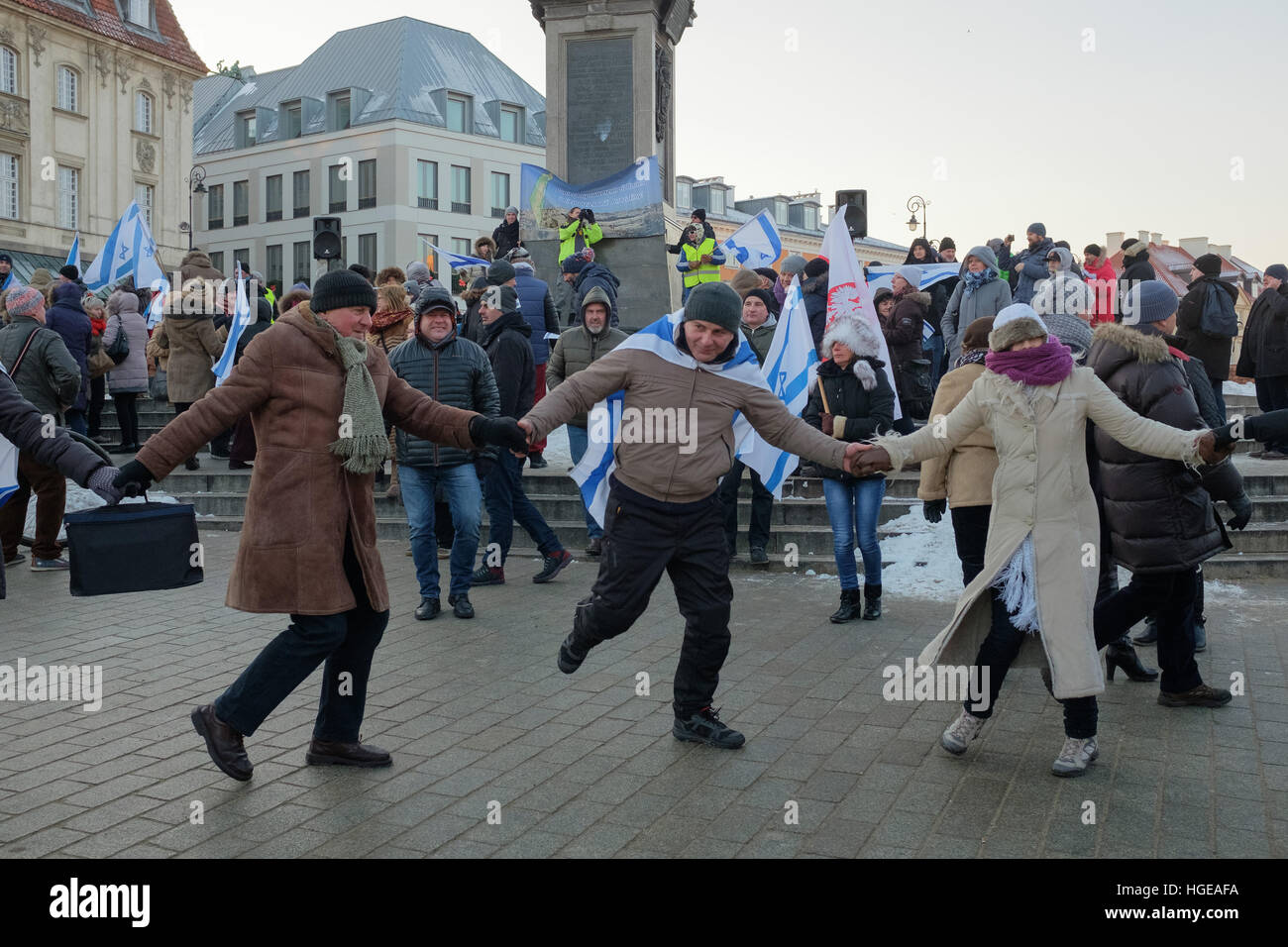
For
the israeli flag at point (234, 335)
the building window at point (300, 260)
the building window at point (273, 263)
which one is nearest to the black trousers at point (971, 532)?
the israeli flag at point (234, 335)

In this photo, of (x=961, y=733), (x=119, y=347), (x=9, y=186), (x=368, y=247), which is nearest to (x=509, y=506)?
(x=961, y=733)

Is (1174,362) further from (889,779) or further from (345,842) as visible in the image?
(345,842)

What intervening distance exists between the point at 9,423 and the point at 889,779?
3733 mm

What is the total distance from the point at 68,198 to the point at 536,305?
36.0 metres

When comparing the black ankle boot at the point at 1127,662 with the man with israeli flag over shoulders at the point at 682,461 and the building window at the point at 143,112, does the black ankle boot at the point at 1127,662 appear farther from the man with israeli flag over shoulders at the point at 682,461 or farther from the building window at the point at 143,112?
the building window at the point at 143,112

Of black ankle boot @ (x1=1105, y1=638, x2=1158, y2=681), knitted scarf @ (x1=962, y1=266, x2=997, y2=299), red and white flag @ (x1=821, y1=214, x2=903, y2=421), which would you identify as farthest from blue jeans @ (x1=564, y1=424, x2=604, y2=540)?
knitted scarf @ (x1=962, y1=266, x2=997, y2=299)

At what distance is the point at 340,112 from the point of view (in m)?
57.6

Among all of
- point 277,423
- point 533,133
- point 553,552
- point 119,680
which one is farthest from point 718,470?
point 533,133

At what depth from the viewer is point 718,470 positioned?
5.35 m

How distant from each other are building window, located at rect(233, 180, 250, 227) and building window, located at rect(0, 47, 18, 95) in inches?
793

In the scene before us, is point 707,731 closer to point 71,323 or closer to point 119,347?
point 71,323

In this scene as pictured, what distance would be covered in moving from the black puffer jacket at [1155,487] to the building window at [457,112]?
5463cm

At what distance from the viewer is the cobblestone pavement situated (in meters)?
4.29
